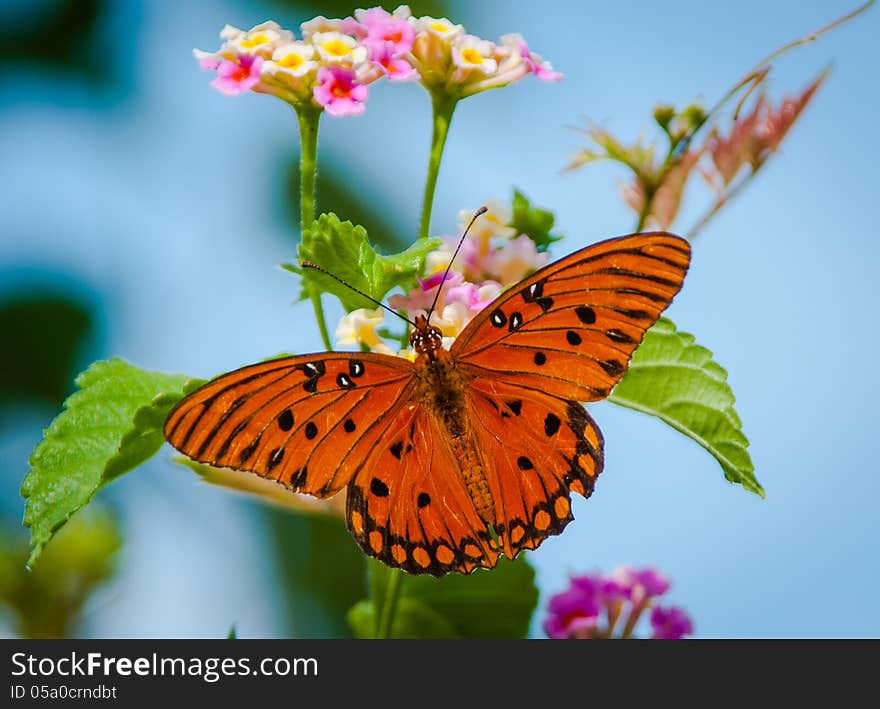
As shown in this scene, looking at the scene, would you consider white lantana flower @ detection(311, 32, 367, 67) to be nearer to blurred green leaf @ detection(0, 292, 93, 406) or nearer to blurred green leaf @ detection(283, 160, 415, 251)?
blurred green leaf @ detection(283, 160, 415, 251)

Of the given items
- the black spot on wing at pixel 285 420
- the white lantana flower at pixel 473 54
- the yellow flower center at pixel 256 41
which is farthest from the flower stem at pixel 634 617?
the yellow flower center at pixel 256 41

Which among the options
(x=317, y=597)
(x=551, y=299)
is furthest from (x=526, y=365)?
(x=317, y=597)

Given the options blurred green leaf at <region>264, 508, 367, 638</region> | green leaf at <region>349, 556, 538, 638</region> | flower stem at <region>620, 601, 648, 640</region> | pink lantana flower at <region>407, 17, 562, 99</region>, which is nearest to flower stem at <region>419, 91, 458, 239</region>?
pink lantana flower at <region>407, 17, 562, 99</region>

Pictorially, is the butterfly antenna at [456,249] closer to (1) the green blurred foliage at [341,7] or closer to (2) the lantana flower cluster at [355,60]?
(2) the lantana flower cluster at [355,60]

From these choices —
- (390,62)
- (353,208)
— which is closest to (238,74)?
(390,62)

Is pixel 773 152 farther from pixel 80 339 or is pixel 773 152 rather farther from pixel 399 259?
pixel 80 339
